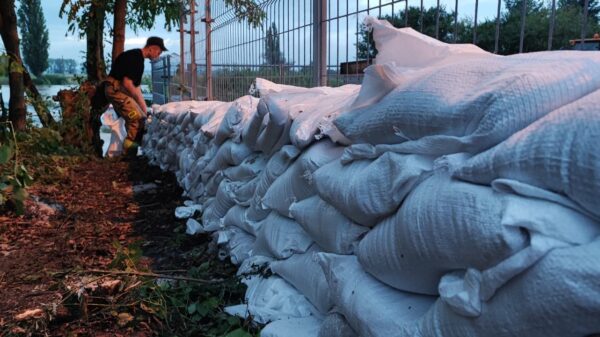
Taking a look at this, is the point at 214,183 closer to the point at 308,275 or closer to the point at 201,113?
the point at 201,113

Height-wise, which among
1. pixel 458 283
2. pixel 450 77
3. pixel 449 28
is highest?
pixel 449 28

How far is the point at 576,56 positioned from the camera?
1203 millimetres

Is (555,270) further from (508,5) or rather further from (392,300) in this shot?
(508,5)

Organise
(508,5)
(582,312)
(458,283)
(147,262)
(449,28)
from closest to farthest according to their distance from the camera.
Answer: (582,312) < (458,283) < (508,5) < (449,28) < (147,262)

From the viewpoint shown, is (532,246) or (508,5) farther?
(508,5)

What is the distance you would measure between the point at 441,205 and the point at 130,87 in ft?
22.6

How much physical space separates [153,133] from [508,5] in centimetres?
579

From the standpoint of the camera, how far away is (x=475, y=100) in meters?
1.18

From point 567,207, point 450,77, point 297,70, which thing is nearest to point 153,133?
point 297,70

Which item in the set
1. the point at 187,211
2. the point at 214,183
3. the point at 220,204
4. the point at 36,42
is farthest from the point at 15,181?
the point at 36,42

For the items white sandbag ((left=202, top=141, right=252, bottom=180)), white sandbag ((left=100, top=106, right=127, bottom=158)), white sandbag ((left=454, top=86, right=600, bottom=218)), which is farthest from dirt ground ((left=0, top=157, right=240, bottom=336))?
white sandbag ((left=100, top=106, right=127, bottom=158))

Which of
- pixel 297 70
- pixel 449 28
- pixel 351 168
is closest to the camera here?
pixel 351 168

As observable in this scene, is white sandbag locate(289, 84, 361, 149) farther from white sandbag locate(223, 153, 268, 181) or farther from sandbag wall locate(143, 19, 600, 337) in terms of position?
white sandbag locate(223, 153, 268, 181)

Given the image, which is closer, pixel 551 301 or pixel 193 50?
pixel 551 301
